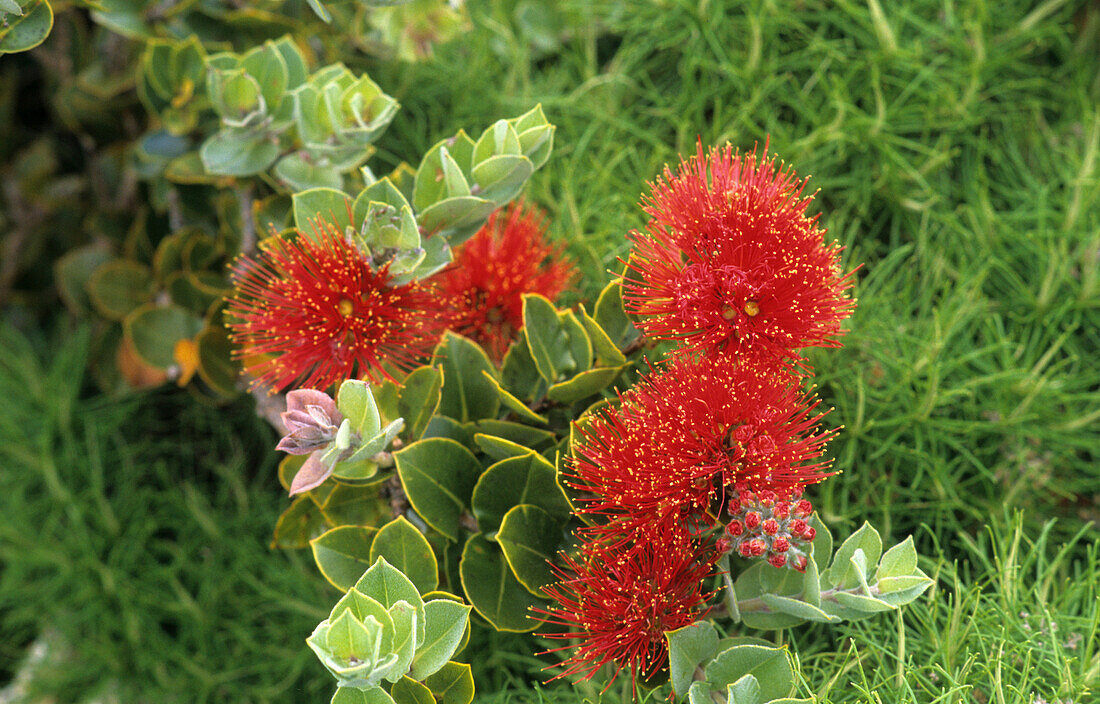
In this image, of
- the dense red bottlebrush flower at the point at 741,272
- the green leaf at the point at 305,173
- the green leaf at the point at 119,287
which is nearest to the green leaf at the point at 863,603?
the dense red bottlebrush flower at the point at 741,272

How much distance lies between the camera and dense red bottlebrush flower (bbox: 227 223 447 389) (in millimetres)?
617

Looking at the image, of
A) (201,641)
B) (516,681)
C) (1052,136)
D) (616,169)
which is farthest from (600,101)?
(201,641)

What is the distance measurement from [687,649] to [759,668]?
0.05m

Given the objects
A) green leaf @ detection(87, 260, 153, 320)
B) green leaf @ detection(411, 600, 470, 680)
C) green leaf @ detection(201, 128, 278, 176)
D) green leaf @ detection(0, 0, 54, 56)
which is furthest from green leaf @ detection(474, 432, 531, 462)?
green leaf @ detection(87, 260, 153, 320)

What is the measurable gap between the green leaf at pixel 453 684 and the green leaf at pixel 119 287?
0.69m

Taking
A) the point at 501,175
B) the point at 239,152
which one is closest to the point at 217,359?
the point at 239,152

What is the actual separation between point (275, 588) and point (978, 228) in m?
0.94

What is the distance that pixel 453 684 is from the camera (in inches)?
22.2

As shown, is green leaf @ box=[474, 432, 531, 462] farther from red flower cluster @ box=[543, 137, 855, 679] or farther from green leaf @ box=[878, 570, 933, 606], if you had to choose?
green leaf @ box=[878, 570, 933, 606]

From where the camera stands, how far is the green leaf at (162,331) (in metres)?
0.95

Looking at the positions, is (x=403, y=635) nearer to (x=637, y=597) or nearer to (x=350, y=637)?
(x=350, y=637)

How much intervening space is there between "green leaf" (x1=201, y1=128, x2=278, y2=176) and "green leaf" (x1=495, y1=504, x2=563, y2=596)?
0.41m

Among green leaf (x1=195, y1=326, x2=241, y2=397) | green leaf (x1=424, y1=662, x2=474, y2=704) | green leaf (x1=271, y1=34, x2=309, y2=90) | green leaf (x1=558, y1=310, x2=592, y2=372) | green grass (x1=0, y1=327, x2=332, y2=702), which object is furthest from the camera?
green grass (x1=0, y1=327, x2=332, y2=702)

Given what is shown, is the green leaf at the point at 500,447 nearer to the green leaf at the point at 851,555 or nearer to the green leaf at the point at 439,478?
the green leaf at the point at 439,478
